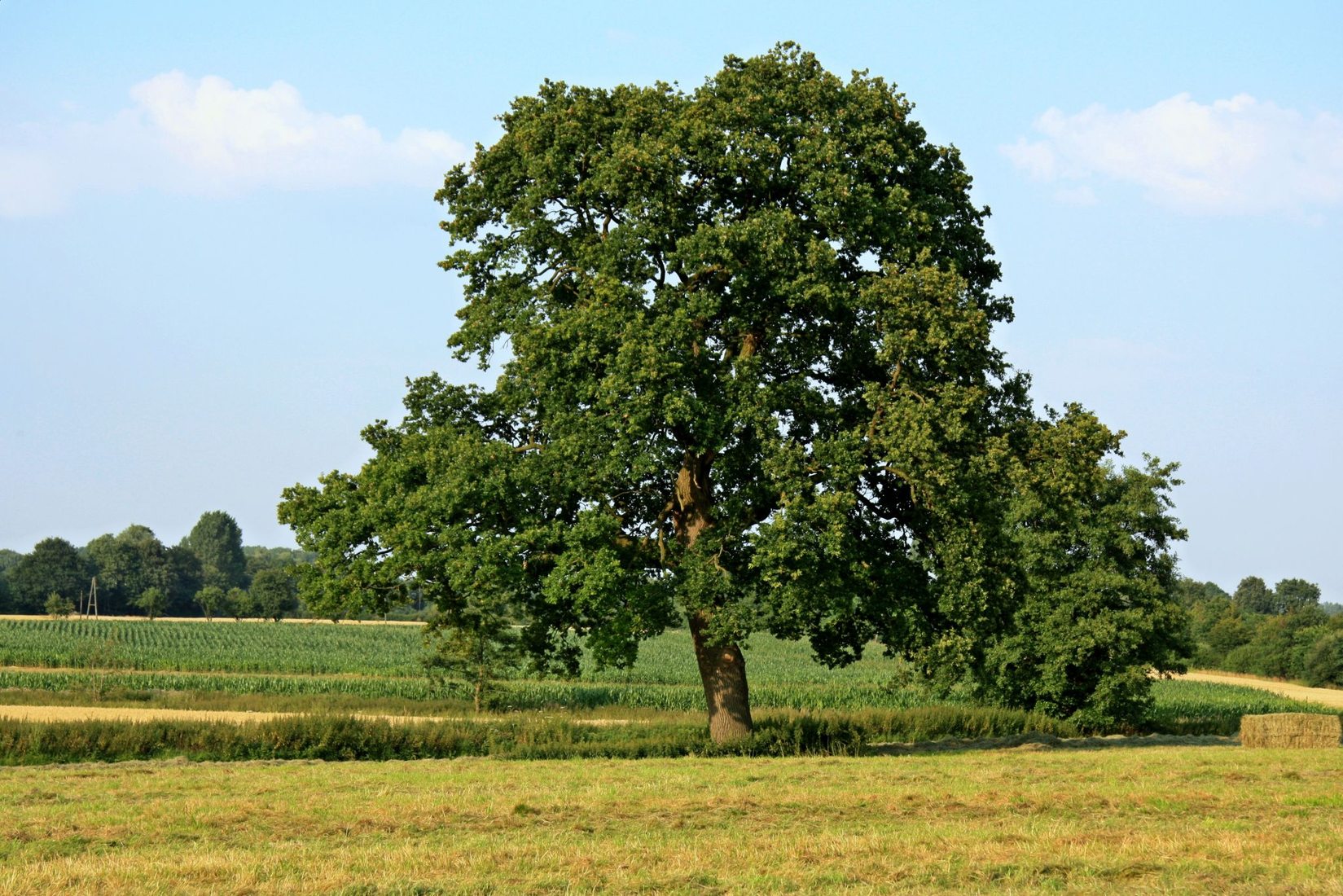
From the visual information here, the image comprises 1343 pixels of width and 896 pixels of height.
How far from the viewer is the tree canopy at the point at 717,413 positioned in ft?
89.0

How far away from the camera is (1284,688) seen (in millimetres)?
92688

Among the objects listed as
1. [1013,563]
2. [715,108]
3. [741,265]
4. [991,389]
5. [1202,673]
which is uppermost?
[715,108]

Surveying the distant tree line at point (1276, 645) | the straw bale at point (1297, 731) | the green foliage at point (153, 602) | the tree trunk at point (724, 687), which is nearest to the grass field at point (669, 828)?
the tree trunk at point (724, 687)

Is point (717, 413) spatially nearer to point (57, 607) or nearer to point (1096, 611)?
point (1096, 611)

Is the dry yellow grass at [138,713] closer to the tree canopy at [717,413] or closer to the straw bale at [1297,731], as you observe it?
the tree canopy at [717,413]

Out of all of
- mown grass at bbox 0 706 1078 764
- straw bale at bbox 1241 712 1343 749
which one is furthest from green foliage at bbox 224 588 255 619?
straw bale at bbox 1241 712 1343 749

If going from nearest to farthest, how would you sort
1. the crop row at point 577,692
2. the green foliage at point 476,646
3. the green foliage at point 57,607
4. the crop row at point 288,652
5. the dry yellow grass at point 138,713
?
1. the green foliage at point 476,646
2. the dry yellow grass at point 138,713
3. the crop row at point 577,692
4. the crop row at point 288,652
5. the green foliage at point 57,607

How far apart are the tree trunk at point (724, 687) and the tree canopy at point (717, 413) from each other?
0.25ft

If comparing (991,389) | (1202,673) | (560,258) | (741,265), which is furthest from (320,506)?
(1202,673)

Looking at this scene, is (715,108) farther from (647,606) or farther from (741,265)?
Answer: (647,606)

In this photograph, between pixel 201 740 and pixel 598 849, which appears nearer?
pixel 598 849

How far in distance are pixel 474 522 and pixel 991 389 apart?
13.0 m

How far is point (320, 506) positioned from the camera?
3055 cm

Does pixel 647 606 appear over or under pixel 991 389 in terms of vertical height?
under
